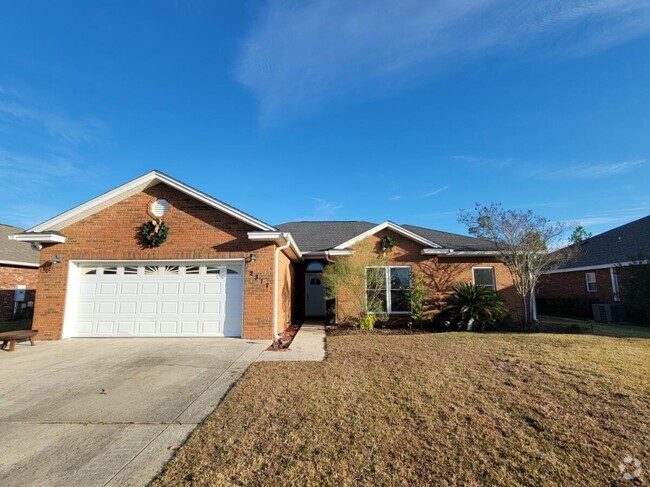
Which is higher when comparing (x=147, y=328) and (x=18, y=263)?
(x=18, y=263)

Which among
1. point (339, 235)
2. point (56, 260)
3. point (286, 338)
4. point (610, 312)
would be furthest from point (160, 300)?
point (610, 312)

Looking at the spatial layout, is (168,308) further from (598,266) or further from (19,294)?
(598,266)

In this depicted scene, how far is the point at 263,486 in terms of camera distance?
2.92 metres

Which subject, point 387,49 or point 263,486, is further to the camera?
point 387,49

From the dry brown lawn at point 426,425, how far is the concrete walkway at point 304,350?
1.94 feet

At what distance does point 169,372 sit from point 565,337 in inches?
437

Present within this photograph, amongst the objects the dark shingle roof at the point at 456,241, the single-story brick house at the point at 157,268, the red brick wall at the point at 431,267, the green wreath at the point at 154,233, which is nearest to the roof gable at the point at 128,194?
the single-story brick house at the point at 157,268

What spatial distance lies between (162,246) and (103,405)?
20.6 ft

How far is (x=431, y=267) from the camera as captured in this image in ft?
44.6

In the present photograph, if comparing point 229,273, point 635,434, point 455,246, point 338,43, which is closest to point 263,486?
point 635,434

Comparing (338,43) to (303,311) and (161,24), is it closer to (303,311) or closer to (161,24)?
(161,24)

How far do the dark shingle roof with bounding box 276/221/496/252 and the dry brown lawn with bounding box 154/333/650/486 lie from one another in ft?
25.1

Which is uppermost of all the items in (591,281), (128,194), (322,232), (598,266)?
(128,194)

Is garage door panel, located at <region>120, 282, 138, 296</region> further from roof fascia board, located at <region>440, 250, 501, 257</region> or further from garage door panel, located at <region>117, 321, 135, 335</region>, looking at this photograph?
roof fascia board, located at <region>440, 250, 501, 257</region>
